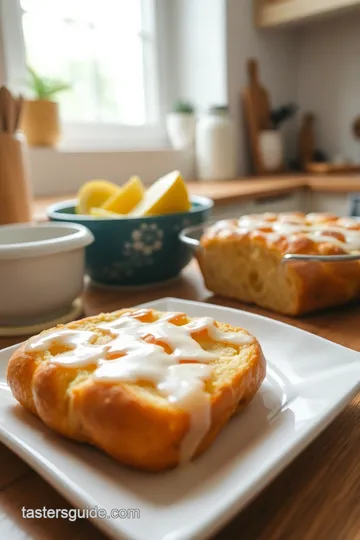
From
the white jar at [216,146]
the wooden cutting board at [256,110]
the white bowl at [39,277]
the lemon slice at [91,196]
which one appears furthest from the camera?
the wooden cutting board at [256,110]

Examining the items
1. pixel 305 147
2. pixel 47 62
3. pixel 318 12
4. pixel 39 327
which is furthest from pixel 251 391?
pixel 305 147

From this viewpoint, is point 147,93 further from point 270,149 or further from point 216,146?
point 270,149

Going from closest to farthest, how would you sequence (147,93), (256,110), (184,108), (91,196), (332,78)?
(91,196), (184,108), (147,93), (256,110), (332,78)

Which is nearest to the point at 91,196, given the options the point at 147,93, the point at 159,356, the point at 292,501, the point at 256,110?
the point at 159,356

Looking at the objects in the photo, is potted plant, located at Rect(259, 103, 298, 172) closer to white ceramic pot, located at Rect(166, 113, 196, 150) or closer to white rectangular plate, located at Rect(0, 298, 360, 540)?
white ceramic pot, located at Rect(166, 113, 196, 150)

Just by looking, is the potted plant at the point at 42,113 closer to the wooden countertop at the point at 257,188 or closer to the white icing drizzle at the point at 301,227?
the wooden countertop at the point at 257,188

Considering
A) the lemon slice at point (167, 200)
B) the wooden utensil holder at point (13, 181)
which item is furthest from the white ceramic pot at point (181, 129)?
the lemon slice at point (167, 200)
